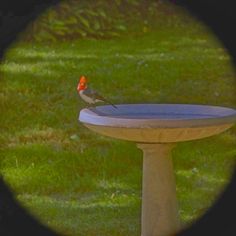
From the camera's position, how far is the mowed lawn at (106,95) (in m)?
5.16

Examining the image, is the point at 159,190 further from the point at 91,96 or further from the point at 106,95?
the point at 106,95

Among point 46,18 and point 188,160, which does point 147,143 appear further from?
point 46,18

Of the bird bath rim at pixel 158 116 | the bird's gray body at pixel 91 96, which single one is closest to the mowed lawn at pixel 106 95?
the bird bath rim at pixel 158 116

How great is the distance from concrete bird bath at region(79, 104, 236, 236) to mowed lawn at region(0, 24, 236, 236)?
1.39 m

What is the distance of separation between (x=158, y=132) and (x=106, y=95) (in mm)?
2117

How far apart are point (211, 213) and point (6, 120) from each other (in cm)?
184

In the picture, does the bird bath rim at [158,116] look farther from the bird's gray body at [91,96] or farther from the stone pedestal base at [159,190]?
the stone pedestal base at [159,190]

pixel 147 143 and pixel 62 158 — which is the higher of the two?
pixel 147 143

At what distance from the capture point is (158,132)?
3.24m

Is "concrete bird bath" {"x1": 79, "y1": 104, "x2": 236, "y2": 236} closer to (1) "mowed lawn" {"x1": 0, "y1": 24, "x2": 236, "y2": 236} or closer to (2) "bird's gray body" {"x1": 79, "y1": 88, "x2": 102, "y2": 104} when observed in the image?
(2) "bird's gray body" {"x1": 79, "y1": 88, "x2": 102, "y2": 104}

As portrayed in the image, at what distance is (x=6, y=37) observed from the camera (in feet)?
17.0

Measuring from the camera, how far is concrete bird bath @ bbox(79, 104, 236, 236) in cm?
322

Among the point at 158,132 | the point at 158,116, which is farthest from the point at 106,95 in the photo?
the point at 158,132

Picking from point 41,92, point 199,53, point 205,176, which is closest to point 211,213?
point 205,176
